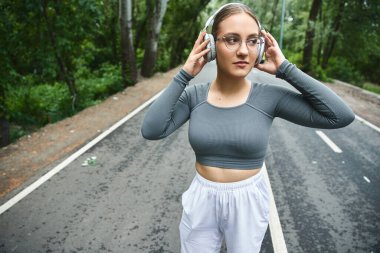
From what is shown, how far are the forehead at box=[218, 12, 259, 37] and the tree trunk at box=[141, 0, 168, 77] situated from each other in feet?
53.8

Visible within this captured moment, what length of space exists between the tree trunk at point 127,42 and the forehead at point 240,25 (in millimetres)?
12814

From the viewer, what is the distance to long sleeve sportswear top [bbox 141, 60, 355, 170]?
1.92 meters

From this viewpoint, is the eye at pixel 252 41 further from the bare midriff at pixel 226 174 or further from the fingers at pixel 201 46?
the bare midriff at pixel 226 174

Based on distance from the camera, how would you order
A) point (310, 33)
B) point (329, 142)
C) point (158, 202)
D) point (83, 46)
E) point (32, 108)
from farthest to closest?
1. point (310, 33)
2. point (83, 46)
3. point (32, 108)
4. point (329, 142)
5. point (158, 202)

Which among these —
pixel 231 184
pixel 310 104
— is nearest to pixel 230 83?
pixel 310 104

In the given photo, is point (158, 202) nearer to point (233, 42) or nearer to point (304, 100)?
point (304, 100)

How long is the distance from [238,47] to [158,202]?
348 centimetres

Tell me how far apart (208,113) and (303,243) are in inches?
109

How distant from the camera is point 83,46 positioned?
12.6 m

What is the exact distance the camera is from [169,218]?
444 cm

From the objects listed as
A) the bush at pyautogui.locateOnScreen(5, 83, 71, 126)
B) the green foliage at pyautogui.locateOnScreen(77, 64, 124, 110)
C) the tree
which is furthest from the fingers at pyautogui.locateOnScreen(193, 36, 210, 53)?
the tree

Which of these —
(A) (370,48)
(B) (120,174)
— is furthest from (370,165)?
(A) (370,48)

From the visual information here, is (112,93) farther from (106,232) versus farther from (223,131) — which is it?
(223,131)

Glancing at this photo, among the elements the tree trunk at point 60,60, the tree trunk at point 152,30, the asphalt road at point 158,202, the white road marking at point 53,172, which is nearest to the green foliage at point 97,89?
the tree trunk at point 60,60
